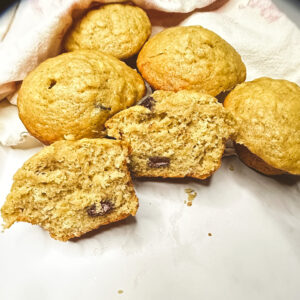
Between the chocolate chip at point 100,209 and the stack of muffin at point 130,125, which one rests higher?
the stack of muffin at point 130,125

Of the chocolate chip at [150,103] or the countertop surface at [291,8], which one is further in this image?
the countertop surface at [291,8]

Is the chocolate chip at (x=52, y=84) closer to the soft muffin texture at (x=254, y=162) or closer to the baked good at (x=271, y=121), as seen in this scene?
the baked good at (x=271, y=121)

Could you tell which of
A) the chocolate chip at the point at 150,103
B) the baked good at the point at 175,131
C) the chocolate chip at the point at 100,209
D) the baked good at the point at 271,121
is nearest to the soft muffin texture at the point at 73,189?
the chocolate chip at the point at 100,209

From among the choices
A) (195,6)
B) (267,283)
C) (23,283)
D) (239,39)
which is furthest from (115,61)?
(267,283)

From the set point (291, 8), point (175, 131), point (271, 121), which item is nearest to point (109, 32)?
point (175, 131)

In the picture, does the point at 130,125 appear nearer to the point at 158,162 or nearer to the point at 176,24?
the point at 158,162

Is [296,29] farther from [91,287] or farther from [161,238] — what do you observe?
[91,287]
